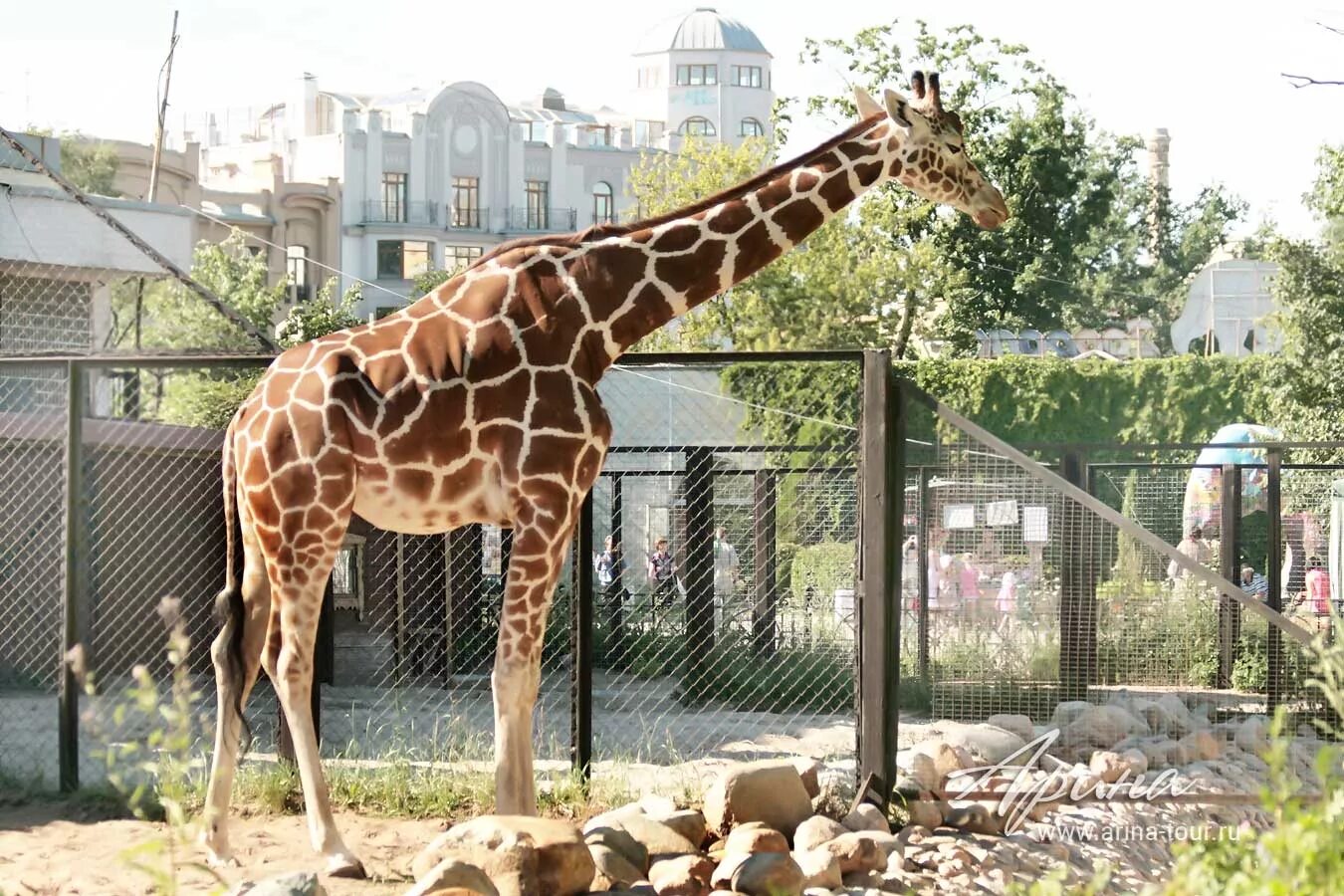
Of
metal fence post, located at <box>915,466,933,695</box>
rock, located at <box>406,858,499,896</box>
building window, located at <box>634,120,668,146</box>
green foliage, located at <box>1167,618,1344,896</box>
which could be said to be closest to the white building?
building window, located at <box>634,120,668,146</box>

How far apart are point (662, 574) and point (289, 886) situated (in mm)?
9546

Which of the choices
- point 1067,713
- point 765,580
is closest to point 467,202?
point 765,580

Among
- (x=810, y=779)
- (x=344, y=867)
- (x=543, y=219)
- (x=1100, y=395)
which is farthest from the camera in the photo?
(x=543, y=219)

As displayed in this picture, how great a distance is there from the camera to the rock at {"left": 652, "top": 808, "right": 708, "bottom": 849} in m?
6.82

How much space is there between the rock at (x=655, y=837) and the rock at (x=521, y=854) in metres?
0.66

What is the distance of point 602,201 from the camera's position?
71125 mm

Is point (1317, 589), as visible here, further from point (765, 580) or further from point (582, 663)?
point (582, 663)

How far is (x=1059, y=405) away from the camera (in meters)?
33.0

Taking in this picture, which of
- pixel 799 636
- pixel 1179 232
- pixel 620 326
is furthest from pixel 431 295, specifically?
pixel 1179 232

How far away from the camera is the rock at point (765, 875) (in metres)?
6.13

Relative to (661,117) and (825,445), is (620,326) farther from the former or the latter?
(661,117)

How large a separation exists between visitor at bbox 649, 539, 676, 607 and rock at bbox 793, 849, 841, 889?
6.07m

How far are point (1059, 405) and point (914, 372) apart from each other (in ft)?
10.7

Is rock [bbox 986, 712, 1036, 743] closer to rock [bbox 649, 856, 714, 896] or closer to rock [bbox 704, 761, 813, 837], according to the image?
rock [bbox 704, 761, 813, 837]
